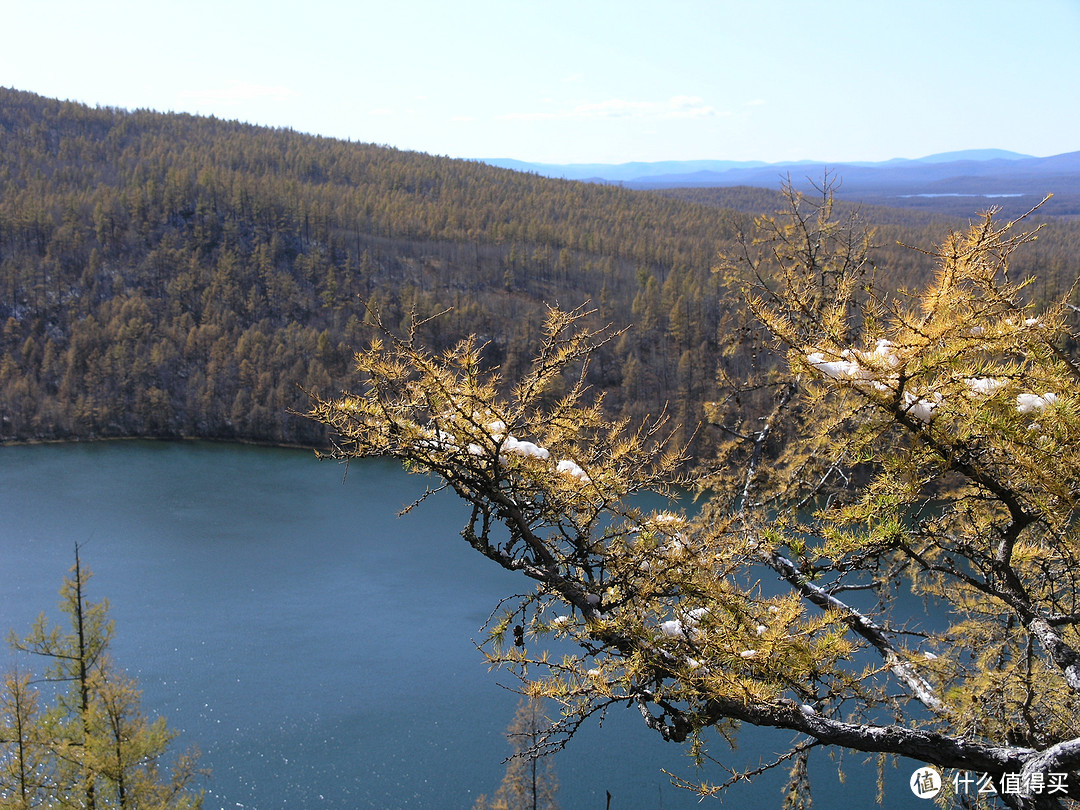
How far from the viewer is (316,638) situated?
19781 millimetres

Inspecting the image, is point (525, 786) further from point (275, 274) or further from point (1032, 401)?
point (275, 274)

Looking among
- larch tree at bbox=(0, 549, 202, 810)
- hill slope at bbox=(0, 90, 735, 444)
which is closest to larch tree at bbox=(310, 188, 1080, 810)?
larch tree at bbox=(0, 549, 202, 810)

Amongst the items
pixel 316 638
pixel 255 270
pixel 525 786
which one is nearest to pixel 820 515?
pixel 525 786

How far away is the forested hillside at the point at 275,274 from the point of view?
4572 cm

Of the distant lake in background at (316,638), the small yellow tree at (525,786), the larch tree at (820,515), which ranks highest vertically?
the larch tree at (820,515)

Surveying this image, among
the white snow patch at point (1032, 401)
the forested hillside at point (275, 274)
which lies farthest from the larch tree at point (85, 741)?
the forested hillside at point (275, 274)

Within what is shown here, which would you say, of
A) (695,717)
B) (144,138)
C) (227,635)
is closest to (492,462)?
(695,717)

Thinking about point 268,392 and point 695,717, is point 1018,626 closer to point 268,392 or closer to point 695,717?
point 695,717

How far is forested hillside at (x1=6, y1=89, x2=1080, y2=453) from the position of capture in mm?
45719

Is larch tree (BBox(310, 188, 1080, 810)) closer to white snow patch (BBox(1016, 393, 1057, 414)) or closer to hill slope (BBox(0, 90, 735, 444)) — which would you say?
white snow patch (BBox(1016, 393, 1057, 414))

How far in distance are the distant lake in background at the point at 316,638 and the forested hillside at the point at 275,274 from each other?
1335 centimetres

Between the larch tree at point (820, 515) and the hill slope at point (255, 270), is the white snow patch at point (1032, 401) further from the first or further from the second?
the hill slope at point (255, 270)

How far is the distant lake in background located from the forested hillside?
13.4 meters

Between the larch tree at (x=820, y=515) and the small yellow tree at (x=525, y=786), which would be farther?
the small yellow tree at (x=525, y=786)
